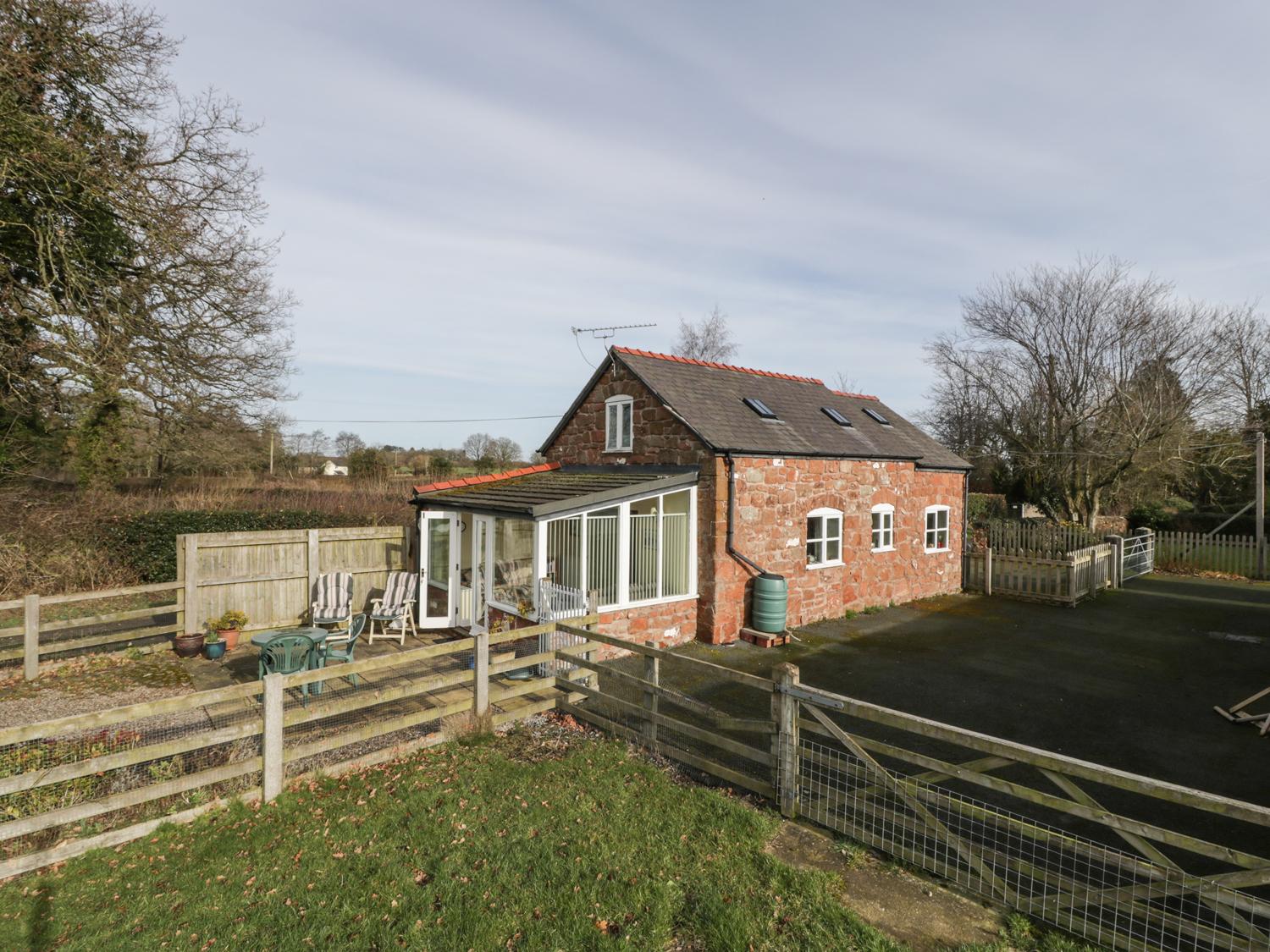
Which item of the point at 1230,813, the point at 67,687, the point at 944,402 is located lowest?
the point at 67,687

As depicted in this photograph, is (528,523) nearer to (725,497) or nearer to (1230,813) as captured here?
(725,497)

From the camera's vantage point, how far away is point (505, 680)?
27.4ft

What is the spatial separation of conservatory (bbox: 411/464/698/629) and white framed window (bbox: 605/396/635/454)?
703 millimetres

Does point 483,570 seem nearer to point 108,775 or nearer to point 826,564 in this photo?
point 108,775

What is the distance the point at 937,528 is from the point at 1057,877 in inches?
549

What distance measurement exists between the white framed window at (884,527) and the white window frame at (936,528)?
1.56 metres

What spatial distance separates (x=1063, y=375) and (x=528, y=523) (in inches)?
956

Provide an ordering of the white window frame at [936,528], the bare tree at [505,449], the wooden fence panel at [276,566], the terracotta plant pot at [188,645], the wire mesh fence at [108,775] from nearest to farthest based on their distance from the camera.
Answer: the wire mesh fence at [108,775]
the terracotta plant pot at [188,645]
the wooden fence panel at [276,566]
the white window frame at [936,528]
the bare tree at [505,449]

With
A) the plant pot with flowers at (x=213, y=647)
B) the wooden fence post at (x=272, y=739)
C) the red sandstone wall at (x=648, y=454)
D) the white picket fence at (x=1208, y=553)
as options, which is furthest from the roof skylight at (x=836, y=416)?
the white picket fence at (x=1208, y=553)

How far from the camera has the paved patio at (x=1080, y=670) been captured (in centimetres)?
687

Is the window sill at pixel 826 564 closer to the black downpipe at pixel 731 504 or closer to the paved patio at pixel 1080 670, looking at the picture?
the paved patio at pixel 1080 670

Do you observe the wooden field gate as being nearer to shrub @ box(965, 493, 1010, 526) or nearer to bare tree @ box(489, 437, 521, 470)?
shrub @ box(965, 493, 1010, 526)

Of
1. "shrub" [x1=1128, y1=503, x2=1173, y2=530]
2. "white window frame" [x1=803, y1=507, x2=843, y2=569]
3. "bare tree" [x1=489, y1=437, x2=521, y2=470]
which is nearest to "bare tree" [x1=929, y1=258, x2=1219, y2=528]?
"shrub" [x1=1128, y1=503, x2=1173, y2=530]

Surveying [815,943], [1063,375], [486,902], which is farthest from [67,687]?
[1063,375]
